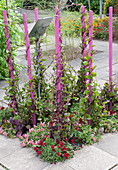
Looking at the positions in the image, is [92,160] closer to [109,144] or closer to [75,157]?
[75,157]

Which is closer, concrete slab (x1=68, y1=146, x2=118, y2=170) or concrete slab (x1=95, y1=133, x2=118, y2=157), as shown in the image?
concrete slab (x1=68, y1=146, x2=118, y2=170)

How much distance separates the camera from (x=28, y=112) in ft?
9.78

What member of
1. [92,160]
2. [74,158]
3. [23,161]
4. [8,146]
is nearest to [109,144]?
[92,160]

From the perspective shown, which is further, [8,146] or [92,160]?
[8,146]

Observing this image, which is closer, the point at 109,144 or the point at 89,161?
the point at 89,161

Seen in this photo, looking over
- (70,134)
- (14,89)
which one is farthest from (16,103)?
(70,134)

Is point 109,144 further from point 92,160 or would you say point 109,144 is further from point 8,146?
point 8,146

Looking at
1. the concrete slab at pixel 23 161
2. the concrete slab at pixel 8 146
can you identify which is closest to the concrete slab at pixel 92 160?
the concrete slab at pixel 23 161

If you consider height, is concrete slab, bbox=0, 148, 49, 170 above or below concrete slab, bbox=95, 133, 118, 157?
below

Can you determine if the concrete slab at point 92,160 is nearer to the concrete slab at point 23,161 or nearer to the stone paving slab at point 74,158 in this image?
the stone paving slab at point 74,158

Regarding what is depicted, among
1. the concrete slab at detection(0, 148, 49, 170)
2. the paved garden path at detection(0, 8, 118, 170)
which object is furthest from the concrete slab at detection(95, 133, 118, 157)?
the concrete slab at detection(0, 148, 49, 170)

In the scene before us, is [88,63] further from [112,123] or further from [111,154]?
[111,154]

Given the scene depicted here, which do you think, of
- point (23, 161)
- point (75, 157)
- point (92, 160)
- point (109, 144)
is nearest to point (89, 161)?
point (92, 160)

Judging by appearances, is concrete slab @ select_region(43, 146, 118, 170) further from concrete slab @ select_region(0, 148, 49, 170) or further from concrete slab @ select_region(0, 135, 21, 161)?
concrete slab @ select_region(0, 135, 21, 161)
